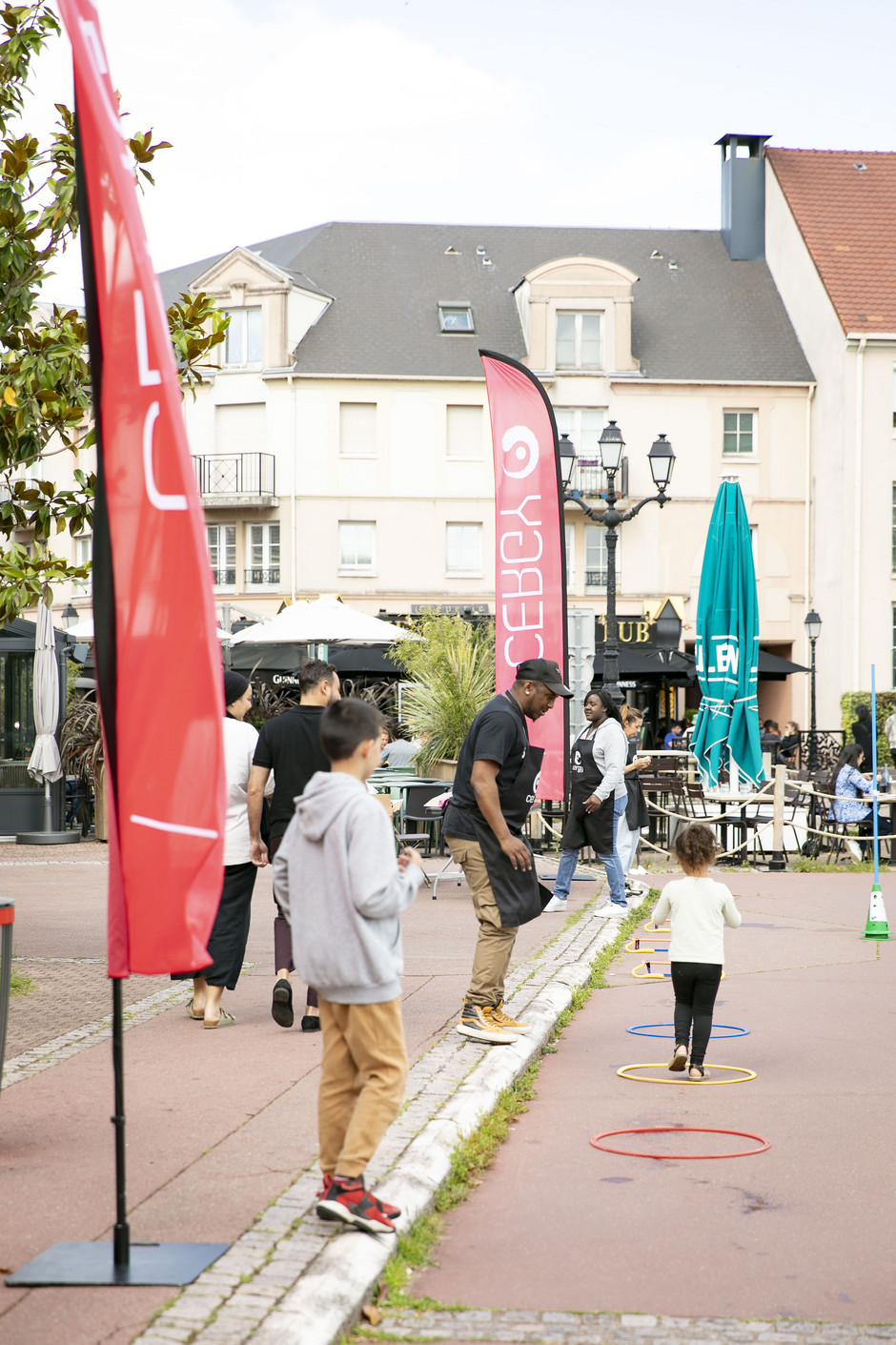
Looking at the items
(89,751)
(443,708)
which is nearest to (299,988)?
(443,708)

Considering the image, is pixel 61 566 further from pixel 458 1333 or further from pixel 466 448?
pixel 466 448

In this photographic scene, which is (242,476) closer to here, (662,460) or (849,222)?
(849,222)

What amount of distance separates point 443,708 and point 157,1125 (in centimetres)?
1399

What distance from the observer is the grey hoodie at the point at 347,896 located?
4242 millimetres

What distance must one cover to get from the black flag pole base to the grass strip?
1.54 ft

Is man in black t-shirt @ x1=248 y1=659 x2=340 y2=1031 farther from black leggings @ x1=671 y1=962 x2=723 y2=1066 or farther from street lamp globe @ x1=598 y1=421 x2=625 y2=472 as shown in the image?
street lamp globe @ x1=598 y1=421 x2=625 y2=472

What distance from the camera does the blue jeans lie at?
1262cm

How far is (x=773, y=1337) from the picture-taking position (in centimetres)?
371

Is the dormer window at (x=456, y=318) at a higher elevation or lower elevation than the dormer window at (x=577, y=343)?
higher

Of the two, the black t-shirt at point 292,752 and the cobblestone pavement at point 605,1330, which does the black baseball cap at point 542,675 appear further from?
the cobblestone pavement at point 605,1330

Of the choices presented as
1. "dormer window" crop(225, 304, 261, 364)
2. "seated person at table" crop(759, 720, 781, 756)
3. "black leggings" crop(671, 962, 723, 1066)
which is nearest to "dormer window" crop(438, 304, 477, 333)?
"dormer window" crop(225, 304, 261, 364)

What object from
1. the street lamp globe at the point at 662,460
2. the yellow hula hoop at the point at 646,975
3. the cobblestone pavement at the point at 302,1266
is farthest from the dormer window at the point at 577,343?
the cobblestone pavement at the point at 302,1266

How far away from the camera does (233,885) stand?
7762 mm

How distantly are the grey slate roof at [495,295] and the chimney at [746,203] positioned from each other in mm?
431
